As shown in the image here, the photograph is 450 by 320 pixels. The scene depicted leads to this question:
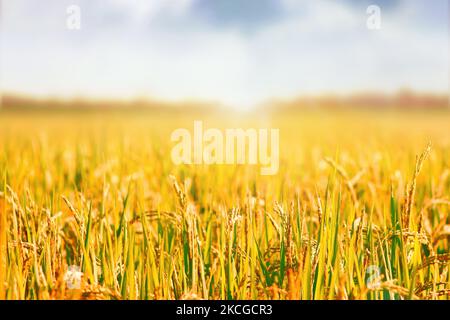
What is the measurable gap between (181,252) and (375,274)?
1.84ft

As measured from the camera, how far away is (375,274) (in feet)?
5.06

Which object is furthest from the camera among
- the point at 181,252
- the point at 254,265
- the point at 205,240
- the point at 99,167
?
the point at 99,167

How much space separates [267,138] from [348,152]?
1784 millimetres

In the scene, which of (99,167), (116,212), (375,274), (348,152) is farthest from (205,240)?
(348,152)

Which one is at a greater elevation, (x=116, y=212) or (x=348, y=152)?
(x=348, y=152)

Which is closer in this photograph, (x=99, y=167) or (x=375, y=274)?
(x=375, y=274)
